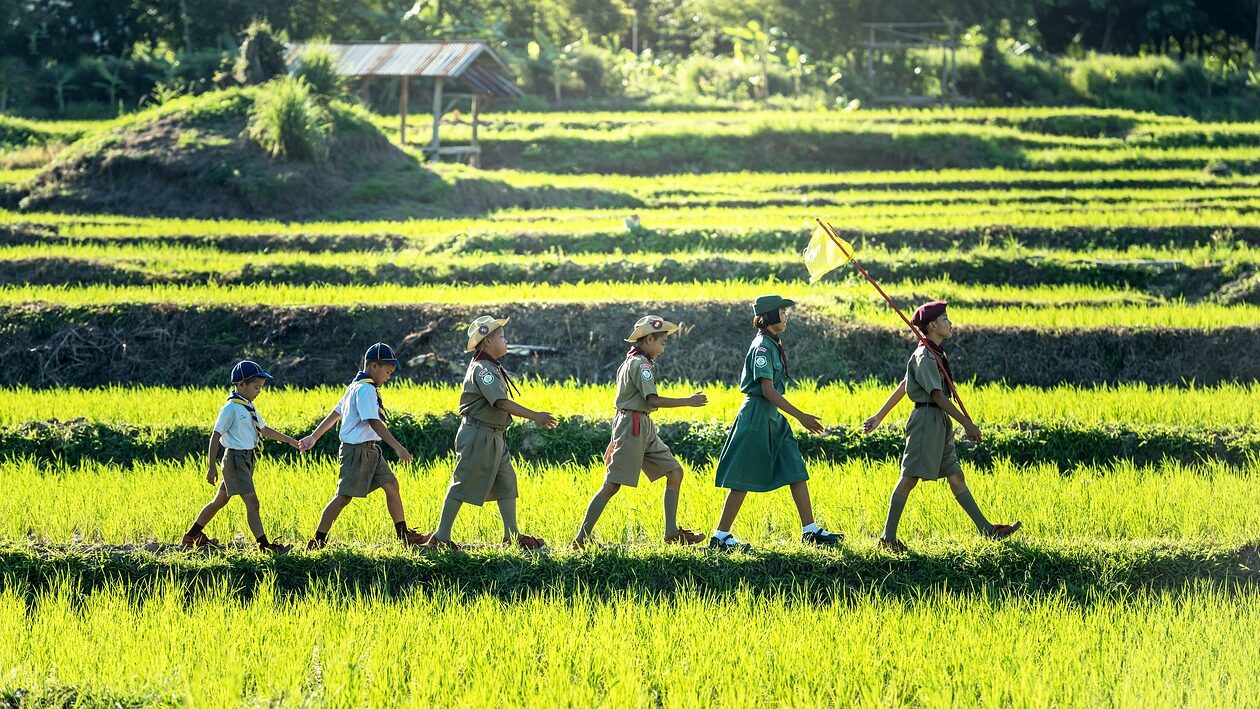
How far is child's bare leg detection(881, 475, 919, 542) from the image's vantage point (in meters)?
7.02

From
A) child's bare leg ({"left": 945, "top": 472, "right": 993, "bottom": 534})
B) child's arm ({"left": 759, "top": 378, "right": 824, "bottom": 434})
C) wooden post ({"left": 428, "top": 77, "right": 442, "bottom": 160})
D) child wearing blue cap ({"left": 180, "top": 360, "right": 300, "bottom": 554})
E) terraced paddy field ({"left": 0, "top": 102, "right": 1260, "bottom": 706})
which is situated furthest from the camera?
wooden post ({"left": 428, "top": 77, "right": 442, "bottom": 160})

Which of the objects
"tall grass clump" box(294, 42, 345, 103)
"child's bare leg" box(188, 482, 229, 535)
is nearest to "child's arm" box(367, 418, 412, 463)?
"child's bare leg" box(188, 482, 229, 535)

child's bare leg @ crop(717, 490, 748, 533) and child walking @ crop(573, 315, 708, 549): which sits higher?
child walking @ crop(573, 315, 708, 549)

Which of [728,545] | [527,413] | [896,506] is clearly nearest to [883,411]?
[896,506]

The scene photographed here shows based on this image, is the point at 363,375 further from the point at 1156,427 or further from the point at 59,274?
the point at 59,274

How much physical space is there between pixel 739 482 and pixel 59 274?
1044cm

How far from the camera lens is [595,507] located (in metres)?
7.17

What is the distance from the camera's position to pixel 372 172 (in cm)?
2191

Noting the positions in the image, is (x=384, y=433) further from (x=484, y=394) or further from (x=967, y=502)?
(x=967, y=502)

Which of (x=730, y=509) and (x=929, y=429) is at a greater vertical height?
(x=929, y=429)

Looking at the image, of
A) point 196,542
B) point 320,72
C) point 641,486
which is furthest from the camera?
point 320,72

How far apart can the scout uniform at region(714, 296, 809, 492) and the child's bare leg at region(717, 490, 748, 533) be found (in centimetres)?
5

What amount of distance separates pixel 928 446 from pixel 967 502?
372 millimetres

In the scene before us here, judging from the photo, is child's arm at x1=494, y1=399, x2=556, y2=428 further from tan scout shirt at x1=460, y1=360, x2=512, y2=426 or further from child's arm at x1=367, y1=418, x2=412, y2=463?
child's arm at x1=367, y1=418, x2=412, y2=463
